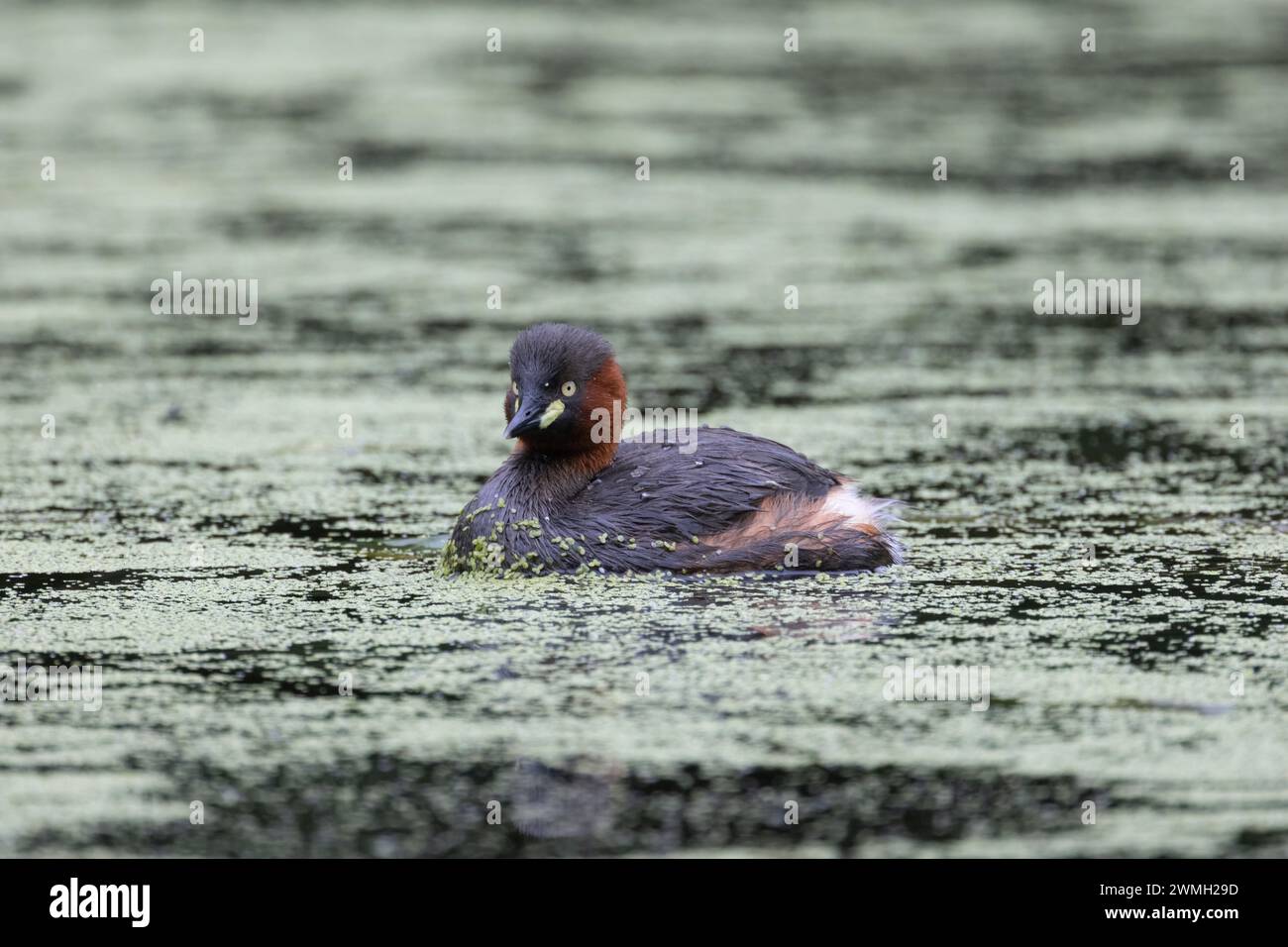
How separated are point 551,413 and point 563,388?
0.11 meters

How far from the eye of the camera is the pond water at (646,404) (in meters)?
5.20

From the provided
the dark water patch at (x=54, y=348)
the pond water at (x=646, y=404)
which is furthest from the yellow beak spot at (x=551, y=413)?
the dark water patch at (x=54, y=348)

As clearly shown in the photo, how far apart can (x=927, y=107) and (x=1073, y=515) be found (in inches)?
404

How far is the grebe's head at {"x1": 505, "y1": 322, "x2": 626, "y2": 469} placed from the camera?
7184mm

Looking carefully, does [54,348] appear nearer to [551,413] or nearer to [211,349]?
[211,349]

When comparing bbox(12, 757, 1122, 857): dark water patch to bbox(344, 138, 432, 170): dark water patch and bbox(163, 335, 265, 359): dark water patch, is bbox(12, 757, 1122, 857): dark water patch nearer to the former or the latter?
bbox(163, 335, 265, 359): dark water patch

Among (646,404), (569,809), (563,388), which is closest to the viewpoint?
(569,809)

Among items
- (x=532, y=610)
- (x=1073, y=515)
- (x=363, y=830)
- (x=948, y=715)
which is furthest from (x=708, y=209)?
(x=363, y=830)

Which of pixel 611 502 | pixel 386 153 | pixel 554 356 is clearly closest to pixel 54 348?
pixel 554 356

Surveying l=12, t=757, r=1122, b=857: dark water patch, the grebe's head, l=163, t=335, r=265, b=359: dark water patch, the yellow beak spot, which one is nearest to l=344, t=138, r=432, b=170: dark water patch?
l=163, t=335, r=265, b=359: dark water patch

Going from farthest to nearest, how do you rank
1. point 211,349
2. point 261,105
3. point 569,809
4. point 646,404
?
1. point 261,105
2. point 211,349
3. point 646,404
4. point 569,809

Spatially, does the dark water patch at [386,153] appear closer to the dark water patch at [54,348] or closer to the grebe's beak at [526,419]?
the dark water patch at [54,348]

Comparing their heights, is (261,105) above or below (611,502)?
above

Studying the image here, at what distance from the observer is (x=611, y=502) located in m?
7.23
